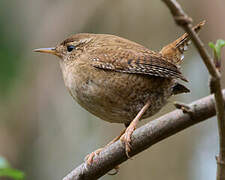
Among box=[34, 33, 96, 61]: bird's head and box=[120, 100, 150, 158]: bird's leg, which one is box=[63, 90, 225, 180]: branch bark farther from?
box=[34, 33, 96, 61]: bird's head

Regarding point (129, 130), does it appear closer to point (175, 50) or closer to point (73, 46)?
point (175, 50)

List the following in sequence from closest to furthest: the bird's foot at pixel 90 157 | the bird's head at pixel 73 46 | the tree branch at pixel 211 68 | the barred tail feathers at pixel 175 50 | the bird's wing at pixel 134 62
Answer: the tree branch at pixel 211 68 < the bird's foot at pixel 90 157 < the bird's wing at pixel 134 62 < the barred tail feathers at pixel 175 50 < the bird's head at pixel 73 46

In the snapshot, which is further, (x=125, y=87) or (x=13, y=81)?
(x=13, y=81)

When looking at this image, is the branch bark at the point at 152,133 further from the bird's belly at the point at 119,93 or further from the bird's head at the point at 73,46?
the bird's head at the point at 73,46

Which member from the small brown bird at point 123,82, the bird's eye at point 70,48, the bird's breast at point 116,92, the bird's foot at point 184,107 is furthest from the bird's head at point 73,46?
the bird's foot at point 184,107

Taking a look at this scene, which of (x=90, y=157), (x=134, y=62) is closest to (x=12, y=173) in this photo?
(x=90, y=157)

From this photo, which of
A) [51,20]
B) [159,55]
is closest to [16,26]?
[51,20]

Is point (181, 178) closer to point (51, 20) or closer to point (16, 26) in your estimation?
point (51, 20)
